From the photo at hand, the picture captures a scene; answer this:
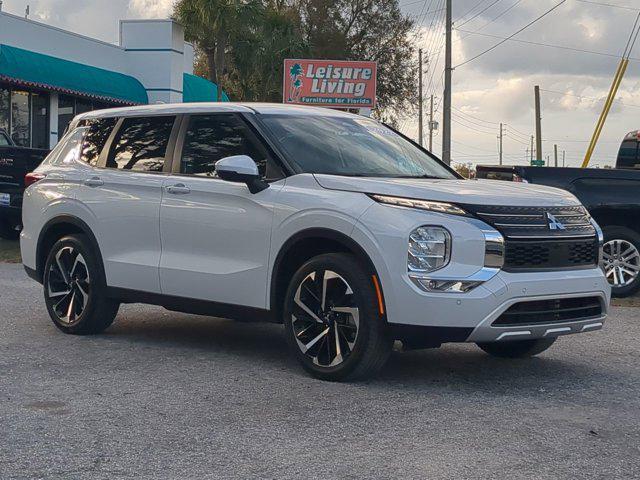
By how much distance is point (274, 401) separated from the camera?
593cm

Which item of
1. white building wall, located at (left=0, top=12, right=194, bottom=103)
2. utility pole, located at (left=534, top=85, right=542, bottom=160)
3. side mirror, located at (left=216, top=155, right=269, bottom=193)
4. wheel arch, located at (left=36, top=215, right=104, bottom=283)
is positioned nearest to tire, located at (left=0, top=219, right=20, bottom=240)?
wheel arch, located at (left=36, top=215, right=104, bottom=283)

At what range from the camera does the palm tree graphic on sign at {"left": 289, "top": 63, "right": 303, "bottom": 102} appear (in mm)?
40844

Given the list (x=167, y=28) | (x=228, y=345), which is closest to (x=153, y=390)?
(x=228, y=345)

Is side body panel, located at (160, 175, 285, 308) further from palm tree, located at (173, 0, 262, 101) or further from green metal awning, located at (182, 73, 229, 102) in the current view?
palm tree, located at (173, 0, 262, 101)

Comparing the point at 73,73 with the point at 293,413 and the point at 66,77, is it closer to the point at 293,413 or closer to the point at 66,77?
the point at 66,77

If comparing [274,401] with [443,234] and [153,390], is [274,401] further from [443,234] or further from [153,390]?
[443,234]

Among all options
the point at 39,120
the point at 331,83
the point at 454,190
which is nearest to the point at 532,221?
the point at 454,190

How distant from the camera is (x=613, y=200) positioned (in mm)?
11484

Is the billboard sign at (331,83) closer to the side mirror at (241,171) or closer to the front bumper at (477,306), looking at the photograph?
the side mirror at (241,171)

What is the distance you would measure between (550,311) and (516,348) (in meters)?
1.28

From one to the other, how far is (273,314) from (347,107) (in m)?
34.2

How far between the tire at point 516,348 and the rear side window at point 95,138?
3438 mm

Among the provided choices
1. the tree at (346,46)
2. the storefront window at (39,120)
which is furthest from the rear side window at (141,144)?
the tree at (346,46)

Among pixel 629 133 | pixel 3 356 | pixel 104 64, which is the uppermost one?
pixel 104 64
